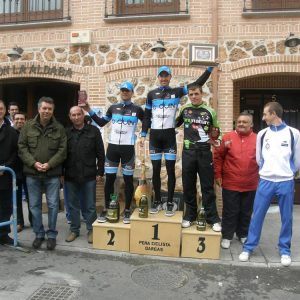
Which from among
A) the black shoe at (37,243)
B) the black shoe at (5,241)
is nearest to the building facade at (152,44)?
the black shoe at (37,243)

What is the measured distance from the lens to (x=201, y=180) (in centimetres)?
555

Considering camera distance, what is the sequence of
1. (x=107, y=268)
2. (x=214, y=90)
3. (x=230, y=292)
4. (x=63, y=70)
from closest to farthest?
(x=230, y=292), (x=107, y=268), (x=214, y=90), (x=63, y=70)

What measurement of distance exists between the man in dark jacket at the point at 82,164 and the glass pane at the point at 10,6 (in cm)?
494

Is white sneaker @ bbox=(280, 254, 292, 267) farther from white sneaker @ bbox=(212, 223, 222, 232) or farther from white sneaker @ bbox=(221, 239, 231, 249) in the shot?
white sneaker @ bbox=(212, 223, 222, 232)

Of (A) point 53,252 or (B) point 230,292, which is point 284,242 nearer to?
(B) point 230,292

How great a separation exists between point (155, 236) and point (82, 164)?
4.88 feet

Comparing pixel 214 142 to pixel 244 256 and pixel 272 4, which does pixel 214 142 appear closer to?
pixel 244 256

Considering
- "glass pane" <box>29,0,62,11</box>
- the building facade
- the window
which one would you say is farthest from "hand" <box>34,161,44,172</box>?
"glass pane" <box>29,0,62,11</box>

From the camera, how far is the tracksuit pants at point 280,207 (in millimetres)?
4965

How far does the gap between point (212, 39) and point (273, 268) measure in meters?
4.80

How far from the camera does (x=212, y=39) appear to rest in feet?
25.6

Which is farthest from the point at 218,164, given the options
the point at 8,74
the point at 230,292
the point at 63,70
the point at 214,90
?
the point at 8,74

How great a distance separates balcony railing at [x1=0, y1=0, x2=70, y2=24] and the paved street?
5.45 meters

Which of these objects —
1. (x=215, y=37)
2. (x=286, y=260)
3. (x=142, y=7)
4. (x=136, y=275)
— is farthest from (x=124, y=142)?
(x=142, y=7)
